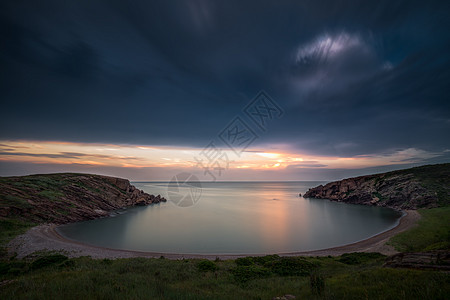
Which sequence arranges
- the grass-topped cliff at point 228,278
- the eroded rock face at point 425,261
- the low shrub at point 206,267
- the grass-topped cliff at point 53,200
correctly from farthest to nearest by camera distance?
the grass-topped cliff at point 53,200
the low shrub at point 206,267
the eroded rock face at point 425,261
the grass-topped cliff at point 228,278

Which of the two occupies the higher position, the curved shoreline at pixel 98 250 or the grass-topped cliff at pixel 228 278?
→ the grass-topped cliff at pixel 228 278

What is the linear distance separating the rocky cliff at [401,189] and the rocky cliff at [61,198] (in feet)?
297

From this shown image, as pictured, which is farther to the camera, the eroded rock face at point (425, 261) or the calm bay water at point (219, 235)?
the calm bay water at point (219, 235)

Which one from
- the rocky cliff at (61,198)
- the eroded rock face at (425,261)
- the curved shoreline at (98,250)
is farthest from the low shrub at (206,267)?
the rocky cliff at (61,198)

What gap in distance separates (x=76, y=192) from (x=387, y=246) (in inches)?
2624

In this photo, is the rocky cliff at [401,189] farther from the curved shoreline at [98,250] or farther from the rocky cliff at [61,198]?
the rocky cliff at [61,198]

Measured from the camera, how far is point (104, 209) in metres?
55.8

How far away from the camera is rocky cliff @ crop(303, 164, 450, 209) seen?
5944 centimetres

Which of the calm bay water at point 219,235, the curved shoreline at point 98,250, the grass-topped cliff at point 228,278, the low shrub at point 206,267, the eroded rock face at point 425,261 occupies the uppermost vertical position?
the eroded rock face at point 425,261

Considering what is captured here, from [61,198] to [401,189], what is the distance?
105 m

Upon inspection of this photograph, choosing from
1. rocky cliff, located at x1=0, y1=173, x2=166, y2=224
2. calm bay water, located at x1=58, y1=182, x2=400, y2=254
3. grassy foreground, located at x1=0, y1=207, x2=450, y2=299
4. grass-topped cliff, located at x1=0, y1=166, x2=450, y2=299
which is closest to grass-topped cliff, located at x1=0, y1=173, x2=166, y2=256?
rocky cliff, located at x1=0, y1=173, x2=166, y2=224

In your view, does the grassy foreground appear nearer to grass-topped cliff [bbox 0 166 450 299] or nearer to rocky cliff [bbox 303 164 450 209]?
grass-topped cliff [bbox 0 166 450 299]

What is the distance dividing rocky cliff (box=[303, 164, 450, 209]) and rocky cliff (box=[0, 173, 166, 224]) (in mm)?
90429

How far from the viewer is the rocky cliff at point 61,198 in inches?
1435
